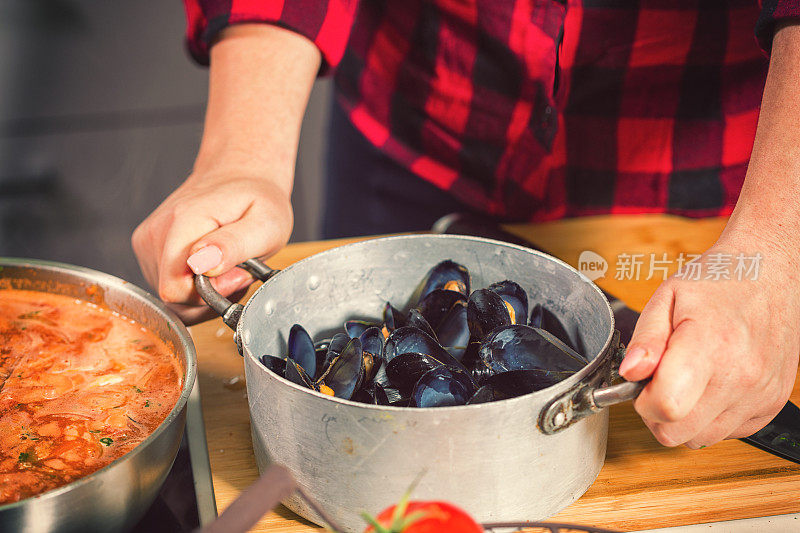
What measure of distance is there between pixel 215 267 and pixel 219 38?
0.45 metres

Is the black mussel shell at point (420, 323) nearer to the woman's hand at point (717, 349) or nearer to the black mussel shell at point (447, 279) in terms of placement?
the black mussel shell at point (447, 279)

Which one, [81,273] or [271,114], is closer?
[81,273]

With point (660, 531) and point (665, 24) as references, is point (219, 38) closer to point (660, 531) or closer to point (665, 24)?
point (665, 24)

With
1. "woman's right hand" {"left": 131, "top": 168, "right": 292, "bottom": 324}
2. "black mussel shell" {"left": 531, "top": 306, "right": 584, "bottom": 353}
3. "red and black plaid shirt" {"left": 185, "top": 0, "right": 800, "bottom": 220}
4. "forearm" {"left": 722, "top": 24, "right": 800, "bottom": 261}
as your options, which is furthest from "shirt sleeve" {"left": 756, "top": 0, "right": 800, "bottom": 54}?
"woman's right hand" {"left": 131, "top": 168, "right": 292, "bottom": 324}

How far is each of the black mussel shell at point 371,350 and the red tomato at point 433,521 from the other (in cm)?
26

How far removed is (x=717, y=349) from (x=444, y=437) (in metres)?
0.23

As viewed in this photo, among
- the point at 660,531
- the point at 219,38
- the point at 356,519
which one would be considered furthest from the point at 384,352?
the point at 219,38

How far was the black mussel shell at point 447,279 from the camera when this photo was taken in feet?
2.71

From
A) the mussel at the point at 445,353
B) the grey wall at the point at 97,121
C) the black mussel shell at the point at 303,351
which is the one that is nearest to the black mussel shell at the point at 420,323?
the mussel at the point at 445,353

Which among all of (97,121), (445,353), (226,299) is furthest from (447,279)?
(97,121)

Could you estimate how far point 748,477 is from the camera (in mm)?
719

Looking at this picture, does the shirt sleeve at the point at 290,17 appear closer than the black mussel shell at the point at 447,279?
No

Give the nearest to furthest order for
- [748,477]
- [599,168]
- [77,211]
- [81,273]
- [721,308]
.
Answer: [721,308] → [748,477] → [81,273] → [599,168] → [77,211]

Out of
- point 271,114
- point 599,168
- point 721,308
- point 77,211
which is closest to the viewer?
point 721,308
